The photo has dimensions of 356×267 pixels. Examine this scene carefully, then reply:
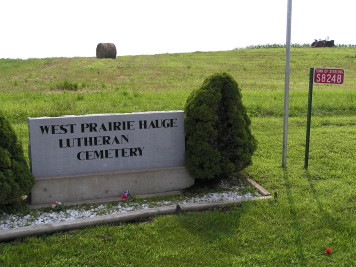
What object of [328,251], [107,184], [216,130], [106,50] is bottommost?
[328,251]

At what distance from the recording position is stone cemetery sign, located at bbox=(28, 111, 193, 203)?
586 cm

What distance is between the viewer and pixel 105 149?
241 inches

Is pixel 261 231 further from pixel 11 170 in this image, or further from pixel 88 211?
pixel 11 170

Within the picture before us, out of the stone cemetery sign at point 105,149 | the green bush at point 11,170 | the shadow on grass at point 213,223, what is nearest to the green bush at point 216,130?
the stone cemetery sign at point 105,149

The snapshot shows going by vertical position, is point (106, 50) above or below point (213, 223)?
above

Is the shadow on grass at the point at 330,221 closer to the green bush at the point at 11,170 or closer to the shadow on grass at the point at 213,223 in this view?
the shadow on grass at the point at 213,223

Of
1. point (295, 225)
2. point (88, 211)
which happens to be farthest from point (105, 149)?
point (295, 225)

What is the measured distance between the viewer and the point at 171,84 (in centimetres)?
2003

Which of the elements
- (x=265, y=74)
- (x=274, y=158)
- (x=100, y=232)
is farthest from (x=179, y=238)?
(x=265, y=74)

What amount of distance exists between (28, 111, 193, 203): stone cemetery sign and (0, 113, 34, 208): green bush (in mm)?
251

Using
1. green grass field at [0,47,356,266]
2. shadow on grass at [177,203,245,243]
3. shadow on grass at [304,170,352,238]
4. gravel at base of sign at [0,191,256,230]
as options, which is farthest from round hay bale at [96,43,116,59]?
shadow on grass at [177,203,245,243]

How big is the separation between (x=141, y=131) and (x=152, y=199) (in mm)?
988

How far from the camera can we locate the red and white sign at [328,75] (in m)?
6.95

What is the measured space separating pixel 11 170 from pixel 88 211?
1.10 meters
